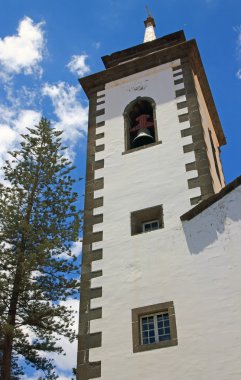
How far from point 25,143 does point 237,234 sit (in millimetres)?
7615

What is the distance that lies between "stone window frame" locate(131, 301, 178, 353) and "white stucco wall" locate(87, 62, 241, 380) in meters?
0.09

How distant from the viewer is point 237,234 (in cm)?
1035

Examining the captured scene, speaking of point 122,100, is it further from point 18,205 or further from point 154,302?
point 154,302

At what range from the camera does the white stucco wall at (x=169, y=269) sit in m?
9.30

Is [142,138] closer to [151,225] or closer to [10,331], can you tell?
[151,225]

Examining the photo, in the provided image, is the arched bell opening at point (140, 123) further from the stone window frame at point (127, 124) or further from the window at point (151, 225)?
the window at point (151, 225)

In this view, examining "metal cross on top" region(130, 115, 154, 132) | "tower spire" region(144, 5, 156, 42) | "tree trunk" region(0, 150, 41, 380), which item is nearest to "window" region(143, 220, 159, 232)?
"tree trunk" region(0, 150, 41, 380)

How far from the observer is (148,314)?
34.1 ft

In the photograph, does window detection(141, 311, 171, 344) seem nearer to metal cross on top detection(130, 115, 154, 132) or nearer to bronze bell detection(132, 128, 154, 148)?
bronze bell detection(132, 128, 154, 148)

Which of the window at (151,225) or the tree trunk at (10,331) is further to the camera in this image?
the window at (151,225)

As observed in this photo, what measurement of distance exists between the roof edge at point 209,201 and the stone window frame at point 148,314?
1975mm

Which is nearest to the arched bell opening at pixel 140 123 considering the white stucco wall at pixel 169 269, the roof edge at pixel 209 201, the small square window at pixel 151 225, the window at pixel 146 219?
the white stucco wall at pixel 169 269

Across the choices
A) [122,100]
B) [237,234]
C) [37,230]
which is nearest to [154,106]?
[122,100]

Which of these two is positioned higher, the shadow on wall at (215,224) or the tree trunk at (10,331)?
the shadow on wall at (215,224)
